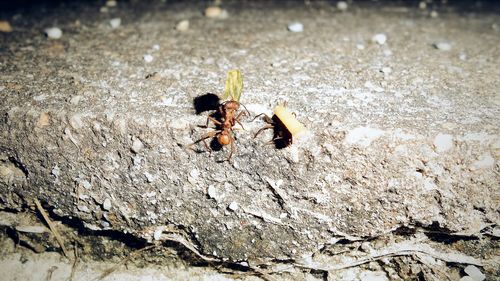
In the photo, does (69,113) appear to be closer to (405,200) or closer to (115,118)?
(115,118)

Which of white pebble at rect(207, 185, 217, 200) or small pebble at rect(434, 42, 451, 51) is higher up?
small pebble at rect(434, 42, 451, 51)

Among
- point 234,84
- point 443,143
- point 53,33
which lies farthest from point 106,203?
point 443,143

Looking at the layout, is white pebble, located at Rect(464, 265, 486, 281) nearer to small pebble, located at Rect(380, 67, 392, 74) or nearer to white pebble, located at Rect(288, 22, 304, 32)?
small pebble, located at Rect(380, 67, 392, 74)

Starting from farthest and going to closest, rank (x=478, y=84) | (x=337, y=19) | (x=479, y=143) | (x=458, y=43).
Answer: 1. (x=337, y=19)
2. (x=458, y=43)
3. (x=478, y=84)
4. (x=479, y=143)

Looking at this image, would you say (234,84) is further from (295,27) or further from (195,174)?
(295,27)

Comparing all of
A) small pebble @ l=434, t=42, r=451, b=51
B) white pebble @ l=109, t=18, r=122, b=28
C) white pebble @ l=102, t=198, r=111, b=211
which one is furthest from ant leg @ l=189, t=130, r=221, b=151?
small pebble @ l=434, t=42, r=451, b=51

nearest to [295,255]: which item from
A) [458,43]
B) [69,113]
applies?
[69,113]

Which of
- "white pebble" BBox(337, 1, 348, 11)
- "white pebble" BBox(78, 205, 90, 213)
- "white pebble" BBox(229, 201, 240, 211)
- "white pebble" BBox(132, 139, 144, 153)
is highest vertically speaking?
"white pebble" BBox(337, 1, 348, 11)

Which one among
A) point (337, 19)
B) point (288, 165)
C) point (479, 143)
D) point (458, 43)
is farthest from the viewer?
point (337, 19)
